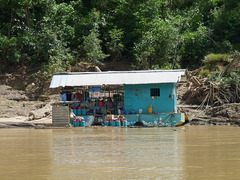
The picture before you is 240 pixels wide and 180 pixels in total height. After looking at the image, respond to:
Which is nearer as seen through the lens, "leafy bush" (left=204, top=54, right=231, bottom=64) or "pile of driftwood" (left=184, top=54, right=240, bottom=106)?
"pile of driftwood" (left=184, top=54, right=240, bottom=106)

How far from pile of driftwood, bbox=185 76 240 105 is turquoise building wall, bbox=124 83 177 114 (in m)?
3.35

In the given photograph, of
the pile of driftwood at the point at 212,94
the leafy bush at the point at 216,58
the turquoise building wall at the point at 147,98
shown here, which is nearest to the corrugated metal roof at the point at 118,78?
the turquoise building wall at the point at 147,98

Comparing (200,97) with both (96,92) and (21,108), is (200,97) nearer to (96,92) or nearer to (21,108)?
(96,92)

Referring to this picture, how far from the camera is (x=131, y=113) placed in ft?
68.0

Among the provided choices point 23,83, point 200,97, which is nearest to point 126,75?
point 200,97

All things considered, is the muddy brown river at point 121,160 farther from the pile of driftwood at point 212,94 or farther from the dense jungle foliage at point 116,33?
the dense jungle foliage at point 116,33

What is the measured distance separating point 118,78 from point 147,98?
1975mm

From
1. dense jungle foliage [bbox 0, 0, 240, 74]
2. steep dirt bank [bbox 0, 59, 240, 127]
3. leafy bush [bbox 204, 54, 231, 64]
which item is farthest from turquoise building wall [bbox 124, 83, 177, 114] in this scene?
leafy bush [bbox 204, 54, 231, 64]

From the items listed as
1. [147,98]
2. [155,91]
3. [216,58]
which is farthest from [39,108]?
[216,58]

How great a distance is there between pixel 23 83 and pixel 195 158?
22.3 metres

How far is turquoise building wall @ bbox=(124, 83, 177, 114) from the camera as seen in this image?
20.8 meters

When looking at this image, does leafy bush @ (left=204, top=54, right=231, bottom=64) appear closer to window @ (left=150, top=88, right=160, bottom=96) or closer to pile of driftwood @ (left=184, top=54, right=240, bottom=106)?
pile of driftwood @ (left=184, top=54, right=240, bottom=106)

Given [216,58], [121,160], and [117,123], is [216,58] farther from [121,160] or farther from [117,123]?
[121,160]

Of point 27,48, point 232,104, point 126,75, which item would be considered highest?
point 27,48
